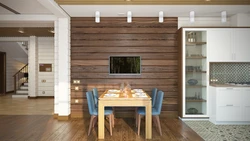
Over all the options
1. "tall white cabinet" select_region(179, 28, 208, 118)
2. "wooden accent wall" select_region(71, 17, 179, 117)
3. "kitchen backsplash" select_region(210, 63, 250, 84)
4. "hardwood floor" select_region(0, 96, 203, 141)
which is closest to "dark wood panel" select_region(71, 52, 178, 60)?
"wooden accent wall" select_region(71, 17, 179, 117)

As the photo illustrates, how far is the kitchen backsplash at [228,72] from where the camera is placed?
5.10 meters

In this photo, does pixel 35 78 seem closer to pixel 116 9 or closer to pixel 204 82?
pixel 116 9

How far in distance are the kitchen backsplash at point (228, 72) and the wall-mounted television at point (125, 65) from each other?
6.51 feet

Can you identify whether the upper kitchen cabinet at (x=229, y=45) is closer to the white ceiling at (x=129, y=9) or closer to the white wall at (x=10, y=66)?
the white ceiling at (x=129, y=9)

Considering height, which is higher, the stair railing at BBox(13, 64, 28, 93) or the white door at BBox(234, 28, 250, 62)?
the white door at BBox(234, 28, 250, 62)

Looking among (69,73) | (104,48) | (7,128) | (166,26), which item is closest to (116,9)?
(104,48)

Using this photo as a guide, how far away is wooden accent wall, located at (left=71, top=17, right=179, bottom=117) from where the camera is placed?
17.1 feet

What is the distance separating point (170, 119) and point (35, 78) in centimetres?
652

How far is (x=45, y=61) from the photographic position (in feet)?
29.8

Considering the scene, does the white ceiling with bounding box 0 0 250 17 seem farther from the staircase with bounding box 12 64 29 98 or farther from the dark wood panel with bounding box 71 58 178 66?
the staircase with bounding box 12 64 29 98

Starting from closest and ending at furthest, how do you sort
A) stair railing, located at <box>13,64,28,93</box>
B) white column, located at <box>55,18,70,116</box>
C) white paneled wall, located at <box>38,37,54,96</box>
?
white column, located at <box>55,18,70,116</box> < white paneled wall, located at <box>38,37,54,96</box> < stair railing, located at <box>13,64,28,93</box>

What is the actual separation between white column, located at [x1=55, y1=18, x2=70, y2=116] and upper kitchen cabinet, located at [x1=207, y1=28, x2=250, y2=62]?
3.63 metres

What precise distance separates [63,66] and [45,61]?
459 cm

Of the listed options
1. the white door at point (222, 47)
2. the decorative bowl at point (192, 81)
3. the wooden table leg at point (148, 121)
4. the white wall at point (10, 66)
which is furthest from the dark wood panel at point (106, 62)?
the white wall at point (10, 66)
